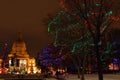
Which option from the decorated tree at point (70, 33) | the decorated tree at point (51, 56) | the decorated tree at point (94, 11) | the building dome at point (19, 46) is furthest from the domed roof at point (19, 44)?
the decorated tree at point (94, 11)

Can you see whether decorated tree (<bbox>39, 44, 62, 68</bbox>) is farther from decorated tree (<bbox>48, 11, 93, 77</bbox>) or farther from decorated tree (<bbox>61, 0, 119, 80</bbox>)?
decorated tree (<bbox>61, 0, 119, 80</bbox>)

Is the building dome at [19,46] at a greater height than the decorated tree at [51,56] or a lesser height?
greater

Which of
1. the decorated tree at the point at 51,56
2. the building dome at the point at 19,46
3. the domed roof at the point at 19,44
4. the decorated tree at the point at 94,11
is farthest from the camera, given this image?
the domed roof at the point at 19,44

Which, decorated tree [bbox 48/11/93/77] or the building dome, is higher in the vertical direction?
the building dome

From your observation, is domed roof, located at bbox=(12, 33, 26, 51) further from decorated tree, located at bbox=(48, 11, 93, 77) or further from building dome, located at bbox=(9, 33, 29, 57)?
decorated tree, located at bbox=(48, 11, 93, 77)

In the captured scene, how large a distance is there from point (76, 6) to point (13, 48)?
143063mm

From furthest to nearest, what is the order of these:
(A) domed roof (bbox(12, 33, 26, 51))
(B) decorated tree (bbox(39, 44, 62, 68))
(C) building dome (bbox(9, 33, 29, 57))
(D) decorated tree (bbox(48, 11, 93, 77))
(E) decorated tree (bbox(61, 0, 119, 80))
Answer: (A) domed roof (bbox(12, 33, 26, 51))
(C) building dome (bbox(9, 33, 29, 57))
(B) decorated tree (bbox(39, 44, 62, 68))
(D) decorated tree (bbox(48, 11, 93, 77))
(E) decorated tree (bbox(61, 0, 119, 80))

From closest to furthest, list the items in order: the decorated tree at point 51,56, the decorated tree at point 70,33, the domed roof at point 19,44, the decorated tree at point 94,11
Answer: the decorated tree at point 94,11 → the decorated tree at point 70,33 → the decorated tree at point 51,56 → the domed roof at point 19,44

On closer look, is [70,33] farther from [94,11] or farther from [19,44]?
[19,44]

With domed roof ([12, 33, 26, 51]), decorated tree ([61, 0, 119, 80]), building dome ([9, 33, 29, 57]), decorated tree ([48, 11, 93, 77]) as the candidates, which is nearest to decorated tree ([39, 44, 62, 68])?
decorated tree ([48, 11, 93, 77])

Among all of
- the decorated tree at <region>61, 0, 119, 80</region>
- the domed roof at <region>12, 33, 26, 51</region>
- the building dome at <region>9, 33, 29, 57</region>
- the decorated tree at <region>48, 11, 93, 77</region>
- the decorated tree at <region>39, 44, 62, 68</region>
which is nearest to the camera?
the decorated tree at <region>61, 0, 119, 80</region>

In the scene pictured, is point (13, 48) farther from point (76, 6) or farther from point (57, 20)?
point (76, 6)

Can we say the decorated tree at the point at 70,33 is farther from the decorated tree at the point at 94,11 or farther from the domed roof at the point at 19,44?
the domed roof at the point at 19,44

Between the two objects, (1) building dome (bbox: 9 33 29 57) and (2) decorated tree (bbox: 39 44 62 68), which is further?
(1) building dome (bbox: 9 33 29 57)
